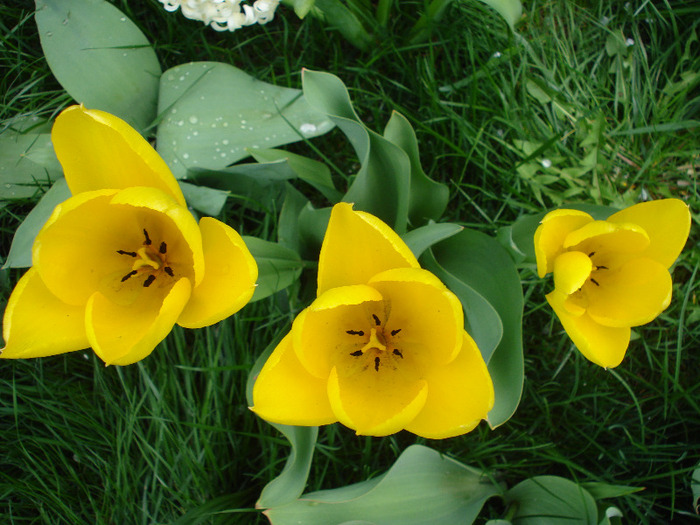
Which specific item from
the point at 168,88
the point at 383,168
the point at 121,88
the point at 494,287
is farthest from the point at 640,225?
the point at 121,88

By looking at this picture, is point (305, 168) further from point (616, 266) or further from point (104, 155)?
point (616, 266)

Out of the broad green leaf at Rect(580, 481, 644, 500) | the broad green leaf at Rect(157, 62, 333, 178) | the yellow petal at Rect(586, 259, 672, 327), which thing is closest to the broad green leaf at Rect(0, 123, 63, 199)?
the broad green leaf at Rect(157, 62, 333, 178)

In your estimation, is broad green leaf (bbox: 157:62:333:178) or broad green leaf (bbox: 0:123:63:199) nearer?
broad green leaf (bbox: 157:62:333:178)

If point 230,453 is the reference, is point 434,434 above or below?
above

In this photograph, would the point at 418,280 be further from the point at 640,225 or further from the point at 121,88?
the point at 121,88

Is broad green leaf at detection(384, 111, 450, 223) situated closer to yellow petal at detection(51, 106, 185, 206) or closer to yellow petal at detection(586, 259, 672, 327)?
yellow petal at detection(586, 259, 672, 327)

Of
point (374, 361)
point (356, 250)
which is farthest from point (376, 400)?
point (356, 250)
